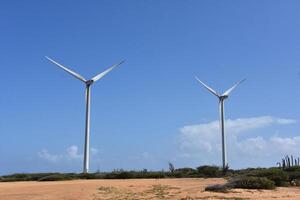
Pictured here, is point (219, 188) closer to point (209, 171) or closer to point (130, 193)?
point (130, 193)

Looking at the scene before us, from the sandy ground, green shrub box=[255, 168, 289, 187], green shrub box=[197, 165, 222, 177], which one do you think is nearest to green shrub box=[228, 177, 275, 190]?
the sandy ground

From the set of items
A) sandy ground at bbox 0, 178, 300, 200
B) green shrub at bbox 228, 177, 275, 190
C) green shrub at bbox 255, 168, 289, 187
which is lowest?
sandy ground at bbox 0, 178, 300, 200

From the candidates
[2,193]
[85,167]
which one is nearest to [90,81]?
[85,167]

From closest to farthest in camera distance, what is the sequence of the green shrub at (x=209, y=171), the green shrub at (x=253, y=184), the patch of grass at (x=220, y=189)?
the patch of grass at (x=220, y=189), the green shrub at (x=253, y=184), the green shrub at (x=209, y=171)

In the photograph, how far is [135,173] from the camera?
57.0 meters

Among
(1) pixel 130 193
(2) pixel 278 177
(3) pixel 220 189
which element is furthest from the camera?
(2) pixel 278 177

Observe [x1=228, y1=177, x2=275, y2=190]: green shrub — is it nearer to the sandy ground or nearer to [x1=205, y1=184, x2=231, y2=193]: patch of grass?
the sandy ground

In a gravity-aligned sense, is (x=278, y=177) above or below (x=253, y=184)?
above

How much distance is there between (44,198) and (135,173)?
23.5m

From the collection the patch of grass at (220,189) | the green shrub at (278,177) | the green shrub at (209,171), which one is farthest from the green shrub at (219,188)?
the green shrub at (209,171)

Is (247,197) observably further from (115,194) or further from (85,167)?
(85,167)

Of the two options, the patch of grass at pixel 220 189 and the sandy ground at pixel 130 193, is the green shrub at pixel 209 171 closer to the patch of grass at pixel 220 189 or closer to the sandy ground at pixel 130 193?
the sandy ground at pixel 130 193

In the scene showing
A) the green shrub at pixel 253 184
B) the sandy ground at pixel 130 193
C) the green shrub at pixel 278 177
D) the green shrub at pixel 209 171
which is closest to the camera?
the sandy ground at pixel 130 193

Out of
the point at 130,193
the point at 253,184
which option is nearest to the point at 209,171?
the point at 253,184
